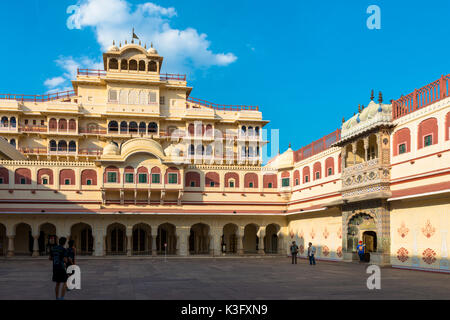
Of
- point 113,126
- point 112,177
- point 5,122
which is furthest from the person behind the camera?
point 113,126

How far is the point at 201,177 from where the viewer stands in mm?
48000

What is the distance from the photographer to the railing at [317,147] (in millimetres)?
38094

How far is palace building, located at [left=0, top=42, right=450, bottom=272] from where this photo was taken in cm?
2847

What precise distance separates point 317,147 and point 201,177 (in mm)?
12161

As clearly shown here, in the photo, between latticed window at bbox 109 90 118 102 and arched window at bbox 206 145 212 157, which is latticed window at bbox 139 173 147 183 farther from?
latticed window at bbox 109 90 118 102

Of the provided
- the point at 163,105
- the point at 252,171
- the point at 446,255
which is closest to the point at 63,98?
the point at 163,105

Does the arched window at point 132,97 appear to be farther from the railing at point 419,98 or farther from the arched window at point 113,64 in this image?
the railing at point 419,98

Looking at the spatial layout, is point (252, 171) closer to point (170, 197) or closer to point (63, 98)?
point (170, 197)

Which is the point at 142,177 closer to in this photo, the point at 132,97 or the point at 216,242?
the point at 216,242

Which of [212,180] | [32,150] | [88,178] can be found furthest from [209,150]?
[32,150]

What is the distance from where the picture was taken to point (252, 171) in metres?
48.8

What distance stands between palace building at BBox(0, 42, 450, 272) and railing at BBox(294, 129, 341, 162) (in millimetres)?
188

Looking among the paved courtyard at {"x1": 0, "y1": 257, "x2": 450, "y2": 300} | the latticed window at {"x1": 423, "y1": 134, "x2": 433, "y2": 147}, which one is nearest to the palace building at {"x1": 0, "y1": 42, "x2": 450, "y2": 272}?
the latticed window at {"x1": 423, "y1": 134, "x2": 433, "y2": 147}
